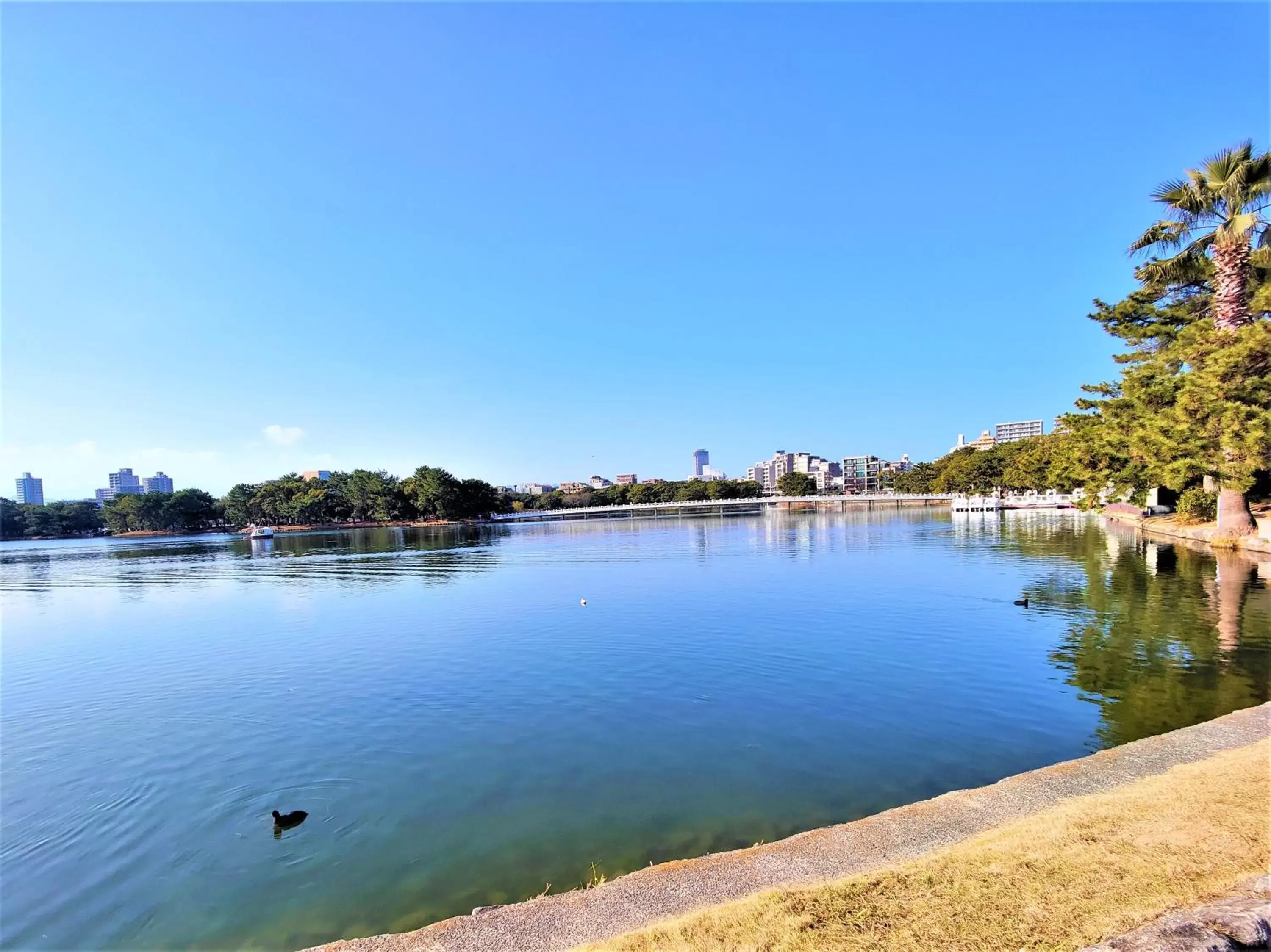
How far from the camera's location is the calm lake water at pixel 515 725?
6574mm

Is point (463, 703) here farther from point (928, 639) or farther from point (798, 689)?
point (928, 639)

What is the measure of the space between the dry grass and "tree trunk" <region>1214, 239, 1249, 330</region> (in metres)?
28.0

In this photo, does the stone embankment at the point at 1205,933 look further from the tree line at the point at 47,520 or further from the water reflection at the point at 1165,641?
the tree line at the point at 47,520

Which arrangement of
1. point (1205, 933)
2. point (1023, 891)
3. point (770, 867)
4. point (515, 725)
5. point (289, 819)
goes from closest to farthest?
1. point (1205, 933)
2. point (1023, 891)
3. point (770, 867)
4. point (289, 819)
5. point (515, 725)

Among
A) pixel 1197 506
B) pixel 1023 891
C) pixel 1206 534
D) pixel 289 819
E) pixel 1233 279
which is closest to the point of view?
pixel 1023 891

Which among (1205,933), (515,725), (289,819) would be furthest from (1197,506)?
(289,819)

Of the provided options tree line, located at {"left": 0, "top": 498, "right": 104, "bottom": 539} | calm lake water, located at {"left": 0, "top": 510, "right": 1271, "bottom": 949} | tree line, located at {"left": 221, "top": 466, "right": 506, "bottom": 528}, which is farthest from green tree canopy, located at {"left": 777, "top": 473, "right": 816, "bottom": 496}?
tree line, located at {"left": 0, "top": 498, "right": 104, "bottom": 539}

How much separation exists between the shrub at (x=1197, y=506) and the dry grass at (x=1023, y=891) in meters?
31.3

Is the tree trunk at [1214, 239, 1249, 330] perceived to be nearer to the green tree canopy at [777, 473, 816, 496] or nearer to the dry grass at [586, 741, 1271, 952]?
the dry grass at [586, 741, 1271, 952]

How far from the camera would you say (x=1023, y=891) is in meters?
4.38

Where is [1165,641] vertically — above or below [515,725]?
above

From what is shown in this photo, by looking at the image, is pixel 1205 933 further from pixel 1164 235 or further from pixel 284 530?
pixel 284 530

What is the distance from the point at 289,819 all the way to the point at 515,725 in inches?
147

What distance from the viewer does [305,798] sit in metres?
8.37
